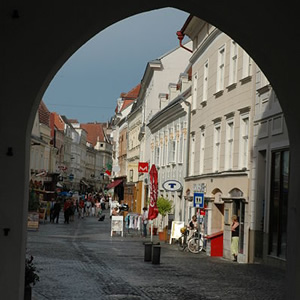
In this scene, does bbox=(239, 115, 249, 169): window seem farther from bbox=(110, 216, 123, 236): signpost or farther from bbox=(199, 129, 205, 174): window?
bbox=(110, 216, 123, 236): signpost

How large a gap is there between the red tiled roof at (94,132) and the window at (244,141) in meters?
157

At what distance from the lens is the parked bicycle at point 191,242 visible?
27.1 m

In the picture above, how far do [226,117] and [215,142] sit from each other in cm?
208

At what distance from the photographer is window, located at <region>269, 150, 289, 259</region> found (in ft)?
66.6

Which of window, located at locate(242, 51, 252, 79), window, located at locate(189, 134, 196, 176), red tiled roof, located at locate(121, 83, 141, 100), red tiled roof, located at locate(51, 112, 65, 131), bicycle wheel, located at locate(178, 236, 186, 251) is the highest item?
red tiled roof, located at locate(121, 83, 141, 100)

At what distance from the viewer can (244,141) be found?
80.8 ft

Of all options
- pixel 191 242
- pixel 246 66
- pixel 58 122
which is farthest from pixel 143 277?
pixel 58 122

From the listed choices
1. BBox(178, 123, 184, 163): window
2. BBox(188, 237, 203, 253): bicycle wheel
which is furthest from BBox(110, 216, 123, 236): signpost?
BBox(188, 237, 203, 253): bicycle wheel

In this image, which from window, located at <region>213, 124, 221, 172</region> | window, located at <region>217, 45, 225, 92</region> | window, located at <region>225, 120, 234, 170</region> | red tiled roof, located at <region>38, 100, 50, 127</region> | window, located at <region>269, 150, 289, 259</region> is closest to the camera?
window, located at <region>269, 150, 289, 259</region>

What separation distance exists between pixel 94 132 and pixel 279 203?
163 m

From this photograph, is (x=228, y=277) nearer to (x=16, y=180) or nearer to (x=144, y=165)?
(x=16, y=180)

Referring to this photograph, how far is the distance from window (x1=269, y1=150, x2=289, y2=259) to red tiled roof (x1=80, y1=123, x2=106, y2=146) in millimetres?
160149

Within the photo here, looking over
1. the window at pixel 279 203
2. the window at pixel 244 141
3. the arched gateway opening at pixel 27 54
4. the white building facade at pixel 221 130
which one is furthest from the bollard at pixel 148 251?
the arched gateway opening at pixel 27 54

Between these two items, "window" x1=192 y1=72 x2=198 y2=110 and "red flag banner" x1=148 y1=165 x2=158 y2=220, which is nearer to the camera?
"red flag banner" x1=148 y1=165 x2=158 y2=220
